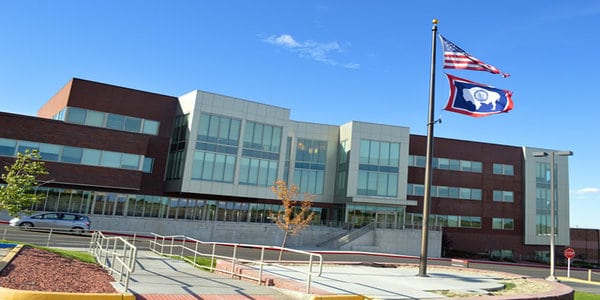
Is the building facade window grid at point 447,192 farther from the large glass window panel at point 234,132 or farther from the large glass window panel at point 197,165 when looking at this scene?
the large glass window panel at point 197,165

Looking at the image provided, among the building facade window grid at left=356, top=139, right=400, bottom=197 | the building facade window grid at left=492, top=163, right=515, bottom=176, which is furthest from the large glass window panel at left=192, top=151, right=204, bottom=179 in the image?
the building facade window grid at left=492, top=163, right=515, bottom=176

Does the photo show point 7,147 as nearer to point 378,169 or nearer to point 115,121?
point 115,121

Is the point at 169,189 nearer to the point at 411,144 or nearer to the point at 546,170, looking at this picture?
the point at 411,144

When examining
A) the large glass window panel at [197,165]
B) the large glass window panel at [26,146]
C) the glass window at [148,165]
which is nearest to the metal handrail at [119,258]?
the large glass window panel at [26,146]

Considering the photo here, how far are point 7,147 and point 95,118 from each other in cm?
645

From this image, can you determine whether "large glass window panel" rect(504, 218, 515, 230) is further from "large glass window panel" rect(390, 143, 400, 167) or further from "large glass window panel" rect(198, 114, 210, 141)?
"large glass window panel" rect(198, 114, 210, 141)

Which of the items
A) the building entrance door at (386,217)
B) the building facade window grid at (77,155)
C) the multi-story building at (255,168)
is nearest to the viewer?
the building facade window grid at (77,155)

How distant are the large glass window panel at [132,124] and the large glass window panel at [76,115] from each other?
10.4 feet

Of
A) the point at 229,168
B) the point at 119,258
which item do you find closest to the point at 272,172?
the point at 229,168

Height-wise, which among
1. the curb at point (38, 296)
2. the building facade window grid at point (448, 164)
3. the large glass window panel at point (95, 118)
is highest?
the building facade window grid at point (448, 164)

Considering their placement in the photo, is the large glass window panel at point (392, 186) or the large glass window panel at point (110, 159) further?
the large glass window panel at point (392, 186)

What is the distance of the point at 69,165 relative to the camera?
32344 millimetres

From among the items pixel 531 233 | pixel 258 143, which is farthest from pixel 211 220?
pixel 531 233

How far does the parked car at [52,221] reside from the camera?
88.6 feet
